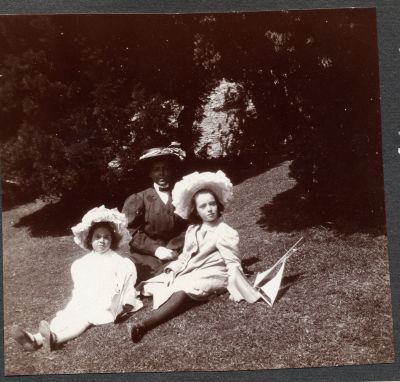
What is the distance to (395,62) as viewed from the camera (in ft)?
6.12

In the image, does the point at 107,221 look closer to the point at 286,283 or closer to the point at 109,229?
the point at 109,229

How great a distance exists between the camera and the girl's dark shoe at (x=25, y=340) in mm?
1784

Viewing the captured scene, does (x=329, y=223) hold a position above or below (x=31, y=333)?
above

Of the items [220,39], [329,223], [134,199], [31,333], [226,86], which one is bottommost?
[31,333]

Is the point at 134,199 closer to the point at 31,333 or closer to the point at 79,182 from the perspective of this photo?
the point at 79,182

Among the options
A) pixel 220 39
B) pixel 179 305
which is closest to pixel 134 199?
pixel 179 305

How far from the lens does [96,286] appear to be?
5.93 ft

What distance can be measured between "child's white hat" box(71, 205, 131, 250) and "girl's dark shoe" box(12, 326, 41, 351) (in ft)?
1.23

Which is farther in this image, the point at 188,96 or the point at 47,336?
the point at 188,96

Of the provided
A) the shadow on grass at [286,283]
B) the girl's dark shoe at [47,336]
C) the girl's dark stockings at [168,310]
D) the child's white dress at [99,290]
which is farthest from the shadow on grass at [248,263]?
the girl's dark shoe at [47,336]

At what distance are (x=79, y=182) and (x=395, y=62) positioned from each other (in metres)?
1.25

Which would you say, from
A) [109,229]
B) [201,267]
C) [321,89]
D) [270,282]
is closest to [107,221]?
[109,229]

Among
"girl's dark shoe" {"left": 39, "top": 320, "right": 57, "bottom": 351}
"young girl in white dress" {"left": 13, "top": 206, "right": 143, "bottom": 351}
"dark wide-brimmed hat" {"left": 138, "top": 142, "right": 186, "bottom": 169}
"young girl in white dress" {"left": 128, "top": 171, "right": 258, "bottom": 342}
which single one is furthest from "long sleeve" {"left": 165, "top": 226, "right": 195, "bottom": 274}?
"girl's dark shoe" {"left": 39, "top": 320, "right": 57, "bottom": 351}

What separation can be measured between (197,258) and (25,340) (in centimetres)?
68
